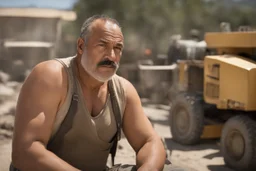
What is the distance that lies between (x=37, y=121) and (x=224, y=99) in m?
3.49

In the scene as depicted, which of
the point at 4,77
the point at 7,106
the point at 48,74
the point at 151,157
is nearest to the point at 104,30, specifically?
the point at 48,74

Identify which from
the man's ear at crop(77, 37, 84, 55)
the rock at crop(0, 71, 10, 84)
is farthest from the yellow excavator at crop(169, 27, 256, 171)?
the rock at crop(0, 71, 10, 84)

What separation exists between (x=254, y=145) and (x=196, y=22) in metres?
24.9

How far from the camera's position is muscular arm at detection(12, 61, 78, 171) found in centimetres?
252

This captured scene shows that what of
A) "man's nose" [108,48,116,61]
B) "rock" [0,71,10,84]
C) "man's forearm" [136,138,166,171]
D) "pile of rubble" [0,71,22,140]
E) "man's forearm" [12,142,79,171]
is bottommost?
"rock" [0,71,10,84]

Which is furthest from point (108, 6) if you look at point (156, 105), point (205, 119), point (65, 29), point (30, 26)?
point (205, 119)

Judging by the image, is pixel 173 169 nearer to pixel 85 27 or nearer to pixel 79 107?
pixel 79 107

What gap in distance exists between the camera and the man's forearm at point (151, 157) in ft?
9.12

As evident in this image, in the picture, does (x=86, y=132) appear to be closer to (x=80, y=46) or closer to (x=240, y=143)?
(x=80, y=46)

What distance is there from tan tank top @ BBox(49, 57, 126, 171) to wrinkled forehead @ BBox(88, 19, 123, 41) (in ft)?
0.93

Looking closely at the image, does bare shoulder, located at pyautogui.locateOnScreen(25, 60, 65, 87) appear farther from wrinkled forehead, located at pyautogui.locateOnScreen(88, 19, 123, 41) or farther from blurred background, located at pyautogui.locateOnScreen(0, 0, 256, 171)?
blurred background, located at pyautogui.locateOnScreen(0, 0, 256, 171)

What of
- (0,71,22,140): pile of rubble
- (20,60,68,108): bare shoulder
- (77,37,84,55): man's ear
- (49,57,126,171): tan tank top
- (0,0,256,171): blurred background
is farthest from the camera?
(0,0,256,171): blurred background

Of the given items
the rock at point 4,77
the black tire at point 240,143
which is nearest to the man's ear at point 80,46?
the black tire at point 240,143

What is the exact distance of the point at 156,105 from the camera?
1125 centimetres
